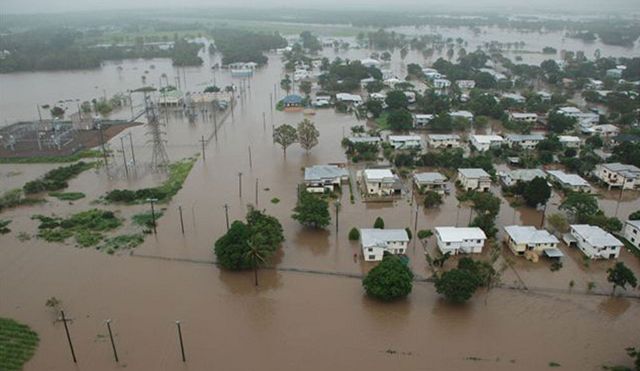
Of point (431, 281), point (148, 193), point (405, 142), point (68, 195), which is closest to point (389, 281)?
point (431, 281)

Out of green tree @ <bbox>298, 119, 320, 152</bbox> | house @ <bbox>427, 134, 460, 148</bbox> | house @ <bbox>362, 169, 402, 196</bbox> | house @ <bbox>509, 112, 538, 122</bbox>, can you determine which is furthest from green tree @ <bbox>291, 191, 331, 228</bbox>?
house @ <bbox>509, 112, 538, 122</bbox>

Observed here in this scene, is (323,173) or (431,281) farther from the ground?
(323,173)

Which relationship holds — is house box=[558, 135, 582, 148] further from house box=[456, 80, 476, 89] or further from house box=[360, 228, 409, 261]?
house box=[456, 80, 476, 89]

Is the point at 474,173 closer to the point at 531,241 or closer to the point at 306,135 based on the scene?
the point at 531,241

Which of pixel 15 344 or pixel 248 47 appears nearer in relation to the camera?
pixel 15 344

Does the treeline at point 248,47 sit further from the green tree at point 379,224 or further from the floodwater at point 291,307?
the green tree at point 379,224

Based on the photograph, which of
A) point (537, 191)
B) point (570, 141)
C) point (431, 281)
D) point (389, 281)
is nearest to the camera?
point (389, 281)

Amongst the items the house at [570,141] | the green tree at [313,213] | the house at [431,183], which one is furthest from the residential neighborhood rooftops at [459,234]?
the house at [570,141]
